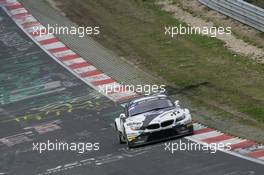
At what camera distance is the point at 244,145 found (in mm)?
20766

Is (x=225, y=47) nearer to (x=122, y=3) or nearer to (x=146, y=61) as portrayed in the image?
(x=146, y=61)

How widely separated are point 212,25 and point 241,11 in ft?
4.97

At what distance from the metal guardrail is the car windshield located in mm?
9138

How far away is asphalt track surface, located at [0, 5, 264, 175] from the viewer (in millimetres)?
19609

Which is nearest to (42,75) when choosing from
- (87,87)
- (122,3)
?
(87,87)

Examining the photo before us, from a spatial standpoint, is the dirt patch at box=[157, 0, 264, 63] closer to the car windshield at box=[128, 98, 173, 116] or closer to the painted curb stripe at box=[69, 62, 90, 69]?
the painted curb stripe at box=[69, 62, 90, 69]

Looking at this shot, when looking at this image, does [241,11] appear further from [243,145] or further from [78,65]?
[243,145]

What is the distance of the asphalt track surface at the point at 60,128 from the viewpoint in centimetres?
1961

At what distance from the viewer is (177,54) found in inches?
1230

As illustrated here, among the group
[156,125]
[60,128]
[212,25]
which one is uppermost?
[156,125]

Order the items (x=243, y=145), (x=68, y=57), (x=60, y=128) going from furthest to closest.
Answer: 1. (x=68, y=57)
2. (x=60, y=128)
3. (x=243, y=145)

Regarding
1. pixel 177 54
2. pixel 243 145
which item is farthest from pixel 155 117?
pixel 177 54

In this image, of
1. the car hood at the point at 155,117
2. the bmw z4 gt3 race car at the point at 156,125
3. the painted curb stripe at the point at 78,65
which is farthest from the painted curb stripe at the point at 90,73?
the car hood at the point at 155,117

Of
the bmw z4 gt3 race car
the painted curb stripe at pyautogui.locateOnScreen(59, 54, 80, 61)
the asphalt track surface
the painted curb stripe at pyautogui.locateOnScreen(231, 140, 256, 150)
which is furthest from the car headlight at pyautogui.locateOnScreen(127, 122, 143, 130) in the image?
the painted curb stripe at pyautogui.locateOnScreen(59, 54, 80, 61)
